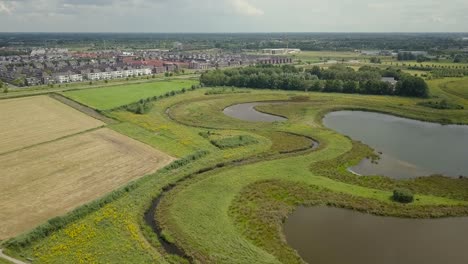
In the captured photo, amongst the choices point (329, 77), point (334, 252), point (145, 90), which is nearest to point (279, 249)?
point (334, 252)

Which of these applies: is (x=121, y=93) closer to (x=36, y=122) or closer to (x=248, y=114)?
(x=36, y=122)

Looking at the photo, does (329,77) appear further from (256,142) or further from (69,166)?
(69,166)

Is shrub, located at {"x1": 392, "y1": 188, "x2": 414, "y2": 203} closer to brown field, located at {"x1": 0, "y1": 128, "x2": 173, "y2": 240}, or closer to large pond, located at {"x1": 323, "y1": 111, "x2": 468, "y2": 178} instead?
large pond, located at {"x1": 323, "y1": 111, "x2": 468, "y2": 178}

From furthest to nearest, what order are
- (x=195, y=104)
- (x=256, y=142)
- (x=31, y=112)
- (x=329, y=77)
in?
1. (x=329, y=77)
2. (x=195, y=104)
3. (x=31, y=112)
4. (x=256, y=142)

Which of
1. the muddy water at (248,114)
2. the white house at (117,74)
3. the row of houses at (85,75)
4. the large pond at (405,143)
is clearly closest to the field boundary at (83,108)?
the muddy water at (248,114)

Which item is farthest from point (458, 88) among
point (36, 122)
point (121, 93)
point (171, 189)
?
point (36, 122)

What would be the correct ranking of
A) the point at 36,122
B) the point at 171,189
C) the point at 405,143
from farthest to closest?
the point at 36,122, the point at 405,143, the point at 171,189

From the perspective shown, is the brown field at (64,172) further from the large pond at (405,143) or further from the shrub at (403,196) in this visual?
the large pond at (405,143)

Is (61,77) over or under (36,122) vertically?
over
